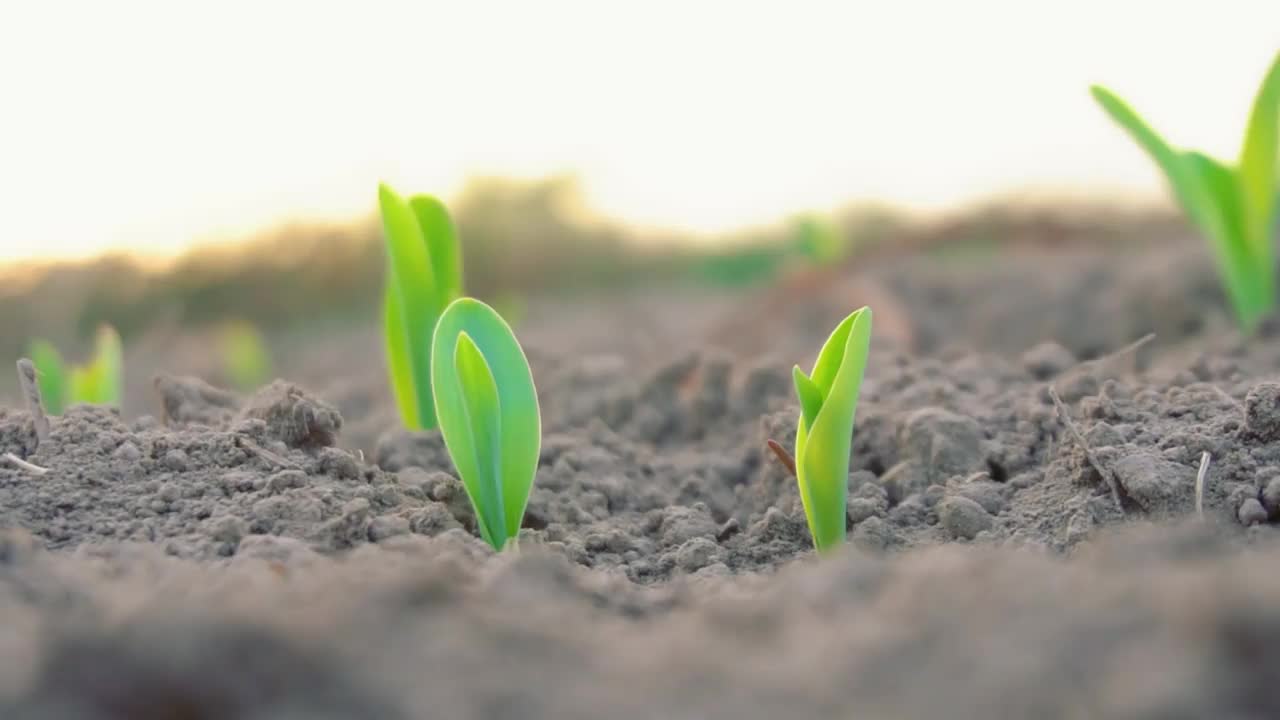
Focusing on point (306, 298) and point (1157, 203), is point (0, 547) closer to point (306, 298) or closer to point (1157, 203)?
point (306, 298)

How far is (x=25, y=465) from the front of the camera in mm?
1460

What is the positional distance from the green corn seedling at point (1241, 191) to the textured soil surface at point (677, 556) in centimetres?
16

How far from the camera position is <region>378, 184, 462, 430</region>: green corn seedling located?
1.86 meters

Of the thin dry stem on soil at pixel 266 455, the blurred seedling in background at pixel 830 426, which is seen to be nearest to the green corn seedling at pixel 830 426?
the blurred seedling in background at pixel 830 426

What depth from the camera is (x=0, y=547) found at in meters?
1.16

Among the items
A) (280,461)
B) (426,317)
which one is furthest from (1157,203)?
(280,461)

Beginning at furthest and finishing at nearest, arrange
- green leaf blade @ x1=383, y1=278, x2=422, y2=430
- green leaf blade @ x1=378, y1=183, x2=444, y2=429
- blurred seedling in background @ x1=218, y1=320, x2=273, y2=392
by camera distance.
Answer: blurred seedling in background @ x1=218, y1=320, x2=273, y2=392
green leaf blade @ x1=383, y1=278, x2=422, y2=430
green leaf blade @ x1=378, y1=183, x2=444, y2=429

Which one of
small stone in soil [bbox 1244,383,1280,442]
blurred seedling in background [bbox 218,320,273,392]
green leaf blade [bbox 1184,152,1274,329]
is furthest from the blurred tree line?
small stone in soil [bbox 1244,383,1280,442]

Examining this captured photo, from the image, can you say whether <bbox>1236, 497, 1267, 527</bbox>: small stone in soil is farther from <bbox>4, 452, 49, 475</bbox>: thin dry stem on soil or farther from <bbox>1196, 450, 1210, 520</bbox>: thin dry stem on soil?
<bbox>4, 452, 49, 475</bbox>: thin dry stem on soil

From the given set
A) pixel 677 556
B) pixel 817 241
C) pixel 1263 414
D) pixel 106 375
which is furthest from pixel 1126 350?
pixel 817 241

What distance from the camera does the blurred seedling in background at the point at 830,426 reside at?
136 centimetres

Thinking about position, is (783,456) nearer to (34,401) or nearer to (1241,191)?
(34,401)

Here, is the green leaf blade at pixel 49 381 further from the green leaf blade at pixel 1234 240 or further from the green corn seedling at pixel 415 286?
the green leaf blade at pixel 1234 240

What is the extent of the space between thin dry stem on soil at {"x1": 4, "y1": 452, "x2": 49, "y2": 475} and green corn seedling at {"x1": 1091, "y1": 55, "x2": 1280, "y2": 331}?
206 cm
